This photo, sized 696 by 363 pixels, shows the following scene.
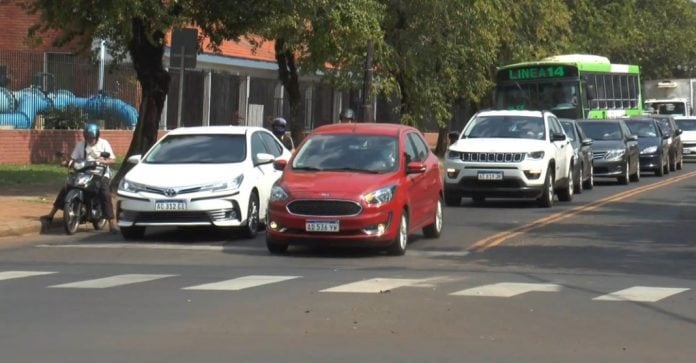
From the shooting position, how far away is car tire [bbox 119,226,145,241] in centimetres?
1826

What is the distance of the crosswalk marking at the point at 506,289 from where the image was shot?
41.6 ft

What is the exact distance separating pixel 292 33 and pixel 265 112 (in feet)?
52.2

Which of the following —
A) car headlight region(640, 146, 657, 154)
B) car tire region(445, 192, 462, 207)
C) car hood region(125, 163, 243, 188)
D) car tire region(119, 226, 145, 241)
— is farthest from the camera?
car headlight region(640, 146, 657, 154)

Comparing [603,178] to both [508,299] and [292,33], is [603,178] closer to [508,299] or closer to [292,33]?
[292,33]

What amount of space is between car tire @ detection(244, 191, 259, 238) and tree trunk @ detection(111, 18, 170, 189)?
21.8 feet

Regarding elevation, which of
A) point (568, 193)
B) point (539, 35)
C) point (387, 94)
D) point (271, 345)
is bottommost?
point (271, 345)

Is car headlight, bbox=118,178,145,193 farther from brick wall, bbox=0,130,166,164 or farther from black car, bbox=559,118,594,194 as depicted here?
brick wall, bbox=0,130,166,164

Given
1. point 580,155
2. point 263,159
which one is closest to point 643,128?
point 580,155

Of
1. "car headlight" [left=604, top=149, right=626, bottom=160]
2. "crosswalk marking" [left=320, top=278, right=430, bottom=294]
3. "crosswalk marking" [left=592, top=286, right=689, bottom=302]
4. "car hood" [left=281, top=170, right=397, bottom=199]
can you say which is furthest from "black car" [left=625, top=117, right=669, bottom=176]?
"crosswalk marking" [left=320, top=278, right=430, bottom=294]

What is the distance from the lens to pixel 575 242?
1836 centimetres

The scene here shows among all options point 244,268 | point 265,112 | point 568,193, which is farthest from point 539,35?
point 244,268

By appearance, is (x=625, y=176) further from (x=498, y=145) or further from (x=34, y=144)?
(x=34, y=144)

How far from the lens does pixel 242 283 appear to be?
44.0ft

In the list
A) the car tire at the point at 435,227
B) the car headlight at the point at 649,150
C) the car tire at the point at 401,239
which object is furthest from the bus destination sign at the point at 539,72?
the car tire at the point at 401,239
